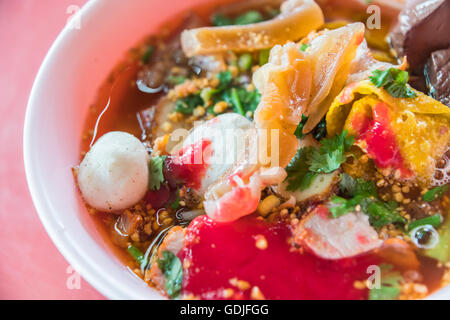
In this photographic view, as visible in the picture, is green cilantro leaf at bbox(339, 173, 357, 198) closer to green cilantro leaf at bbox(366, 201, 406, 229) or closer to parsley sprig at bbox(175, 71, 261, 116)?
green cilantro leaf at bbox(366, 201, 406, 229)

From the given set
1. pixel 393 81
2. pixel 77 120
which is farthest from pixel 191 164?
pixel 393 81

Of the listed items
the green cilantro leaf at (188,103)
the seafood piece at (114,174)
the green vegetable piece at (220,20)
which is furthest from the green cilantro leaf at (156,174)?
the green vegetable piece at (220,20)

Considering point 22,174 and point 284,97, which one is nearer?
point 284,97

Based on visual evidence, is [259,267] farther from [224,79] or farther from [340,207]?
[224,79]

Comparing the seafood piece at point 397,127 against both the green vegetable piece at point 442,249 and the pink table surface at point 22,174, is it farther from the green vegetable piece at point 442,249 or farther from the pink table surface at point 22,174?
the pink table surface at point 22,174
